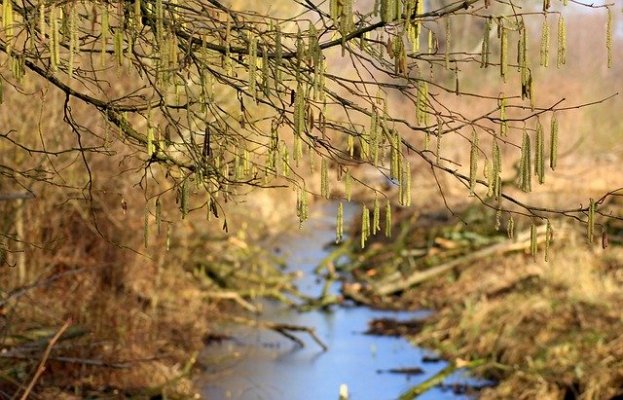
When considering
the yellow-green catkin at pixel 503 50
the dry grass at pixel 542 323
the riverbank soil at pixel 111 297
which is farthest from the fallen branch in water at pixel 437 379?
the yellow-green catkin at pixel 503 50

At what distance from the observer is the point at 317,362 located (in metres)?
12.9

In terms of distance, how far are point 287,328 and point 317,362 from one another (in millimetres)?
1073

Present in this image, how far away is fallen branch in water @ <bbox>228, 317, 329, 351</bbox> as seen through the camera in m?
13.5

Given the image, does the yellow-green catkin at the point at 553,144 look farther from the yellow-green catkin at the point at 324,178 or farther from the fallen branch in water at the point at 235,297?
the fallen branch in water at the point at 235,297

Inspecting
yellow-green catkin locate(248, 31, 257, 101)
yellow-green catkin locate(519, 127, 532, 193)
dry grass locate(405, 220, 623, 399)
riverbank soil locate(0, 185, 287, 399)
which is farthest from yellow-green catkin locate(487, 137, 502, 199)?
dry grass locate(405, 220, 623, 399)

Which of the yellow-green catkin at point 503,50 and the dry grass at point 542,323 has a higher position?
the yellow-green catkin at point 503,50

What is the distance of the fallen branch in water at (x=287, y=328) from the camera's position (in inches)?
530

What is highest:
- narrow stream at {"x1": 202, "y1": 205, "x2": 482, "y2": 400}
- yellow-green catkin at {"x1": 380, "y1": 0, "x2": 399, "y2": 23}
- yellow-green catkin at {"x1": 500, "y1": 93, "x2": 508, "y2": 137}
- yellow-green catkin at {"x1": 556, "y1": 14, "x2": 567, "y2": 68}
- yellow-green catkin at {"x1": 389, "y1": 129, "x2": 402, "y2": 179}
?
yellow-green catkin at {"x1": 380, "y1": 0, "x2": 399, "y2": 23}

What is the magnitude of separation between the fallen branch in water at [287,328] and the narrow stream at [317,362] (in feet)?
0.31

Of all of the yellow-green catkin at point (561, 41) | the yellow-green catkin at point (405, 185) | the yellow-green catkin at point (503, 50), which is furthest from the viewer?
the yellow-green catkin at point (405, 185)

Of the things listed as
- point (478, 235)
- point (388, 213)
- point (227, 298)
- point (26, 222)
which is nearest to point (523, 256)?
point (478, 235)

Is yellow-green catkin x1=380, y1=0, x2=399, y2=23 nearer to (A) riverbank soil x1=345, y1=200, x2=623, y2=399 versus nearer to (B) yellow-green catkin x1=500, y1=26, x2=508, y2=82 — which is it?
(B) yellow-green catkin x1=500, y1=26, x2=508, y2=82

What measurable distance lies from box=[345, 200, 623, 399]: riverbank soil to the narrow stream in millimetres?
563

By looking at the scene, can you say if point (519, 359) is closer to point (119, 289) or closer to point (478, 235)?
point (119, 289)
